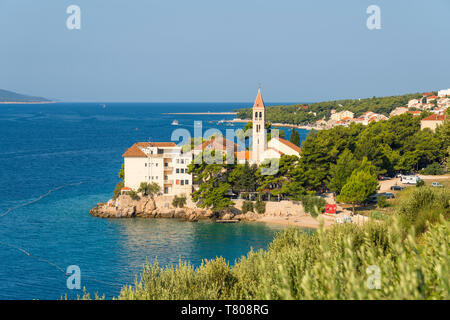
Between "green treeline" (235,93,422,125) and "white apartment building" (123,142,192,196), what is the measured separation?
3041 inches

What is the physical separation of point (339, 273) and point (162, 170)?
86.7ft

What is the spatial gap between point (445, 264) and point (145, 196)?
2742cm

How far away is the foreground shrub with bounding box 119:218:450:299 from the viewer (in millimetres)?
6289

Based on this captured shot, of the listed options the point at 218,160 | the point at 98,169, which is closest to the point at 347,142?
the point at 218,160

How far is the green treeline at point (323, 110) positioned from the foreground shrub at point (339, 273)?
93511 mm

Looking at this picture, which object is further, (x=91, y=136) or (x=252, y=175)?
(x=91, y=136)

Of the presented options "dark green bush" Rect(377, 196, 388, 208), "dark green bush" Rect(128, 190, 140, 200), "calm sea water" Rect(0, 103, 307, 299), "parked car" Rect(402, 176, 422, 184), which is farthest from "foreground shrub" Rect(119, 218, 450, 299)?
"parked car" Rect(402, 176, 422, 184)

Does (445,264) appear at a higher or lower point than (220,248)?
higher

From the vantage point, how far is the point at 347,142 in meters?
38.2

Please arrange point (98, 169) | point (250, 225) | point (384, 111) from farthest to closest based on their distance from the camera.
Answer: point (384, 111), point (98, 169), point (250, 225)

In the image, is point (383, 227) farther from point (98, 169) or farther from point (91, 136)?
point (91, 136)

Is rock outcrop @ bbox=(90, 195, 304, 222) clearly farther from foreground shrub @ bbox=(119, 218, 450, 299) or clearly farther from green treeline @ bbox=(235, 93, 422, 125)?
green treeline @ bbox=(235, 93, 422, 125)

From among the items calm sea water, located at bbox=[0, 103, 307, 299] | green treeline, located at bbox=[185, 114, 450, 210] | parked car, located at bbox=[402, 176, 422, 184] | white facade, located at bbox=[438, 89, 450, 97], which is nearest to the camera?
calm sea water, located at bbox=[0, 103, 307, 299]

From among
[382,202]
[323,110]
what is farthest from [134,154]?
[323,110]
